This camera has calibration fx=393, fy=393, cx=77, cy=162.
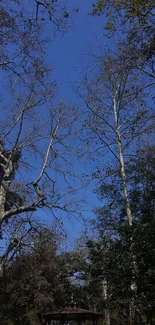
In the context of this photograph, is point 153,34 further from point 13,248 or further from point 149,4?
point 13,248

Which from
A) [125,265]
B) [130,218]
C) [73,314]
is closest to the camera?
[125,265]

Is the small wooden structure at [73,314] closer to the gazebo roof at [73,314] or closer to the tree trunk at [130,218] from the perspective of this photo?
the gazebo roof at [73,314]

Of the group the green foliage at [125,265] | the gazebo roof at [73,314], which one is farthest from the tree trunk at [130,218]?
the gazebo roof at [73,314]

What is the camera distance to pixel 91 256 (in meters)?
12.3

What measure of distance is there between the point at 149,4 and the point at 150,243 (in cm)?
622

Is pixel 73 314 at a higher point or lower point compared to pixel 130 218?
lower

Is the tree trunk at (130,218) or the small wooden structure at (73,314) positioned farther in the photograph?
the small wooden structure at (73,314)

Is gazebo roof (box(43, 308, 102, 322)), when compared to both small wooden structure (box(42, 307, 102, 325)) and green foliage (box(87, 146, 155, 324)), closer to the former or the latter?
small wooden structure (box(42, 307, 102, 325))

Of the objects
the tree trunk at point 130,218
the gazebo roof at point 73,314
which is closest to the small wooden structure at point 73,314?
the gazebo roof at point 73,314

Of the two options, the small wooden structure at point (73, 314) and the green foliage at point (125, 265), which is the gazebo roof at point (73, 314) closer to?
the small wooden structure at point (73, 314)

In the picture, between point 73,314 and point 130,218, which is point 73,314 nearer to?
point 73,314

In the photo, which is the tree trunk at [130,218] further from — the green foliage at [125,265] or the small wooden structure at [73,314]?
the small wooden structure at [73,314]

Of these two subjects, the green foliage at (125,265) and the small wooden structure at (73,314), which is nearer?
the green foliage at (125,265)

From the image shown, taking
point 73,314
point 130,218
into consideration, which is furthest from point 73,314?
point 130,218
